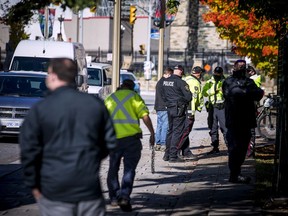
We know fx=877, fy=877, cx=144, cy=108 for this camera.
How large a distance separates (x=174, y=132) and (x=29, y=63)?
9147 millimetres

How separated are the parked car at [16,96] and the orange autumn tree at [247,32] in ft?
16.1

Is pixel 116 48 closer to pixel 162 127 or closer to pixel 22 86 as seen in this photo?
pixel 162 127

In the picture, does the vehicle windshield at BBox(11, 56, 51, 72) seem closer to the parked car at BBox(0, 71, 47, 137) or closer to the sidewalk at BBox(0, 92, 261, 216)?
the parked car at BBox(0, 71, 47, 137)

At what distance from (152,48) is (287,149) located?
69.2 metres

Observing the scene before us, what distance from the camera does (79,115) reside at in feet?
21.4

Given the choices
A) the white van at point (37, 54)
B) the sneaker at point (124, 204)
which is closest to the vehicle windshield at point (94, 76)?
the white van at point (37, 54)

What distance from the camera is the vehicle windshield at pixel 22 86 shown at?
21.8 m

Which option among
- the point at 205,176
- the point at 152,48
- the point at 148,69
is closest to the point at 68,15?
the point at 152,48

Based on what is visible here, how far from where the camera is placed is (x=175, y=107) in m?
17.5

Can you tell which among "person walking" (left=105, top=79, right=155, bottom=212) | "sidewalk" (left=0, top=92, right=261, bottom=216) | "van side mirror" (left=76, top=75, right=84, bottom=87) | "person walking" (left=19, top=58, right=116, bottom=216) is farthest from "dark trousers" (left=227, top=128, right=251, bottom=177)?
"van side mirror" (left=76, top=75, right=84, bottom=87)

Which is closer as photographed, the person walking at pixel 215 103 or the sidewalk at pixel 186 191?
the sidewalk at pixel 186 191

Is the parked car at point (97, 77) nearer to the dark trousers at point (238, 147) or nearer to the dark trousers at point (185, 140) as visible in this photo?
the dark trousers at point (185, 140)

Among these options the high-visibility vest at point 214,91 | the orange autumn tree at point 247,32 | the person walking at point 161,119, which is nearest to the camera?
the high-visibility vest at point 214,91

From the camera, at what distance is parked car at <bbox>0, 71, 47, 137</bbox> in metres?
20.8
